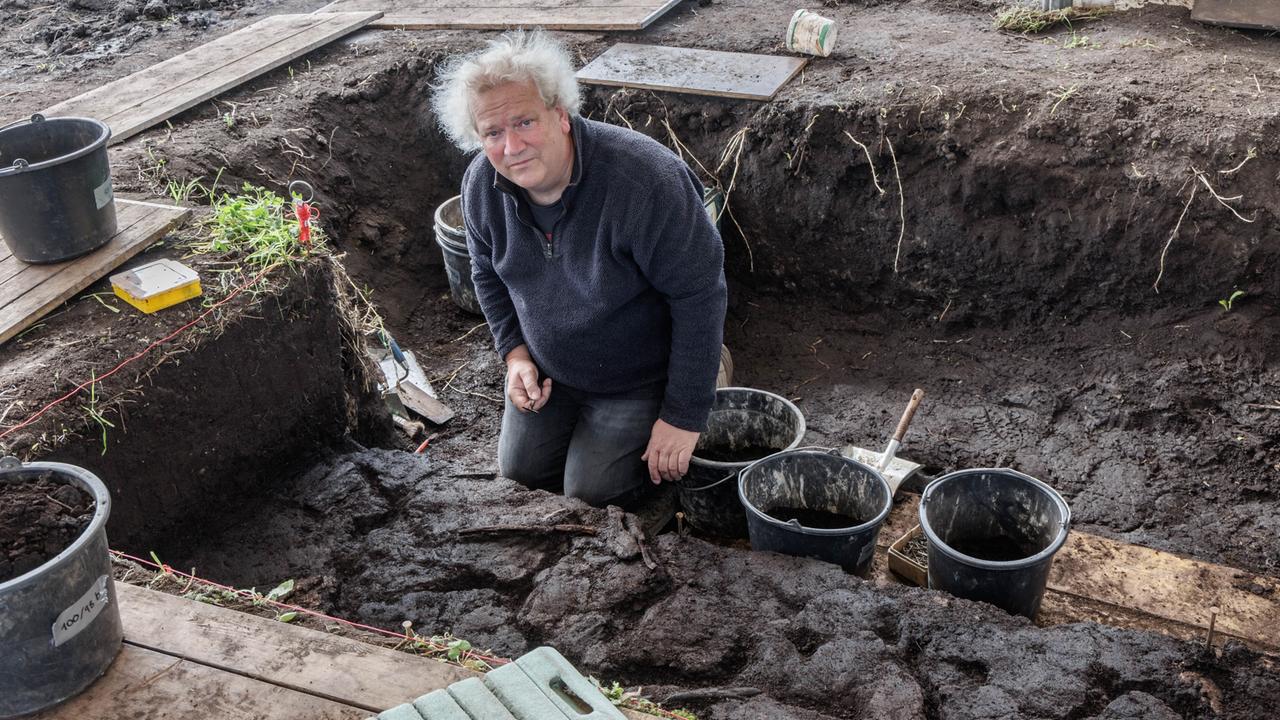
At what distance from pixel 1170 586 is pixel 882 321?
1896mm

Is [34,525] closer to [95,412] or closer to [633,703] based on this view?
[95,412]

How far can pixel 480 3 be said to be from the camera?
6254 millimetres

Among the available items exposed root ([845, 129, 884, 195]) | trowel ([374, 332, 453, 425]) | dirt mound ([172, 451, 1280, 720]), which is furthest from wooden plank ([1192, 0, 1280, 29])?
trowel ([374, 332, 453, 425])

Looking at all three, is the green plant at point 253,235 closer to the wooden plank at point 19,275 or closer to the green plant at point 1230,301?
the wooden plank at point 19,275

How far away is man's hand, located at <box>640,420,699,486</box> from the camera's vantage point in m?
3.29

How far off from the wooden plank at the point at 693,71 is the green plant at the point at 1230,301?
217 centimetres

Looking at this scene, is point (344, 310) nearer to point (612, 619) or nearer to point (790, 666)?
point (612, 619)

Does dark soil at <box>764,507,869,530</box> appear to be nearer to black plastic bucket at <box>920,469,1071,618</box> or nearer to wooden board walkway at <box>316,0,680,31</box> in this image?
black plastic bucket at <box>920,469,1071,618</box>

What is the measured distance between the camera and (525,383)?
3459 mm

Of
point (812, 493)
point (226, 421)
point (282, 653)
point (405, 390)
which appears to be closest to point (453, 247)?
point (405, 390)

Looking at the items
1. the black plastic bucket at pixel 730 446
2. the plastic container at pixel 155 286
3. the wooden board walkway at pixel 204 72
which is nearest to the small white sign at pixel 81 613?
the plastic container at pixel 155 286

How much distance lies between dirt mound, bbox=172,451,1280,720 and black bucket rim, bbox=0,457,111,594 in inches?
38.3

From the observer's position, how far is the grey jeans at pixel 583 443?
347 centimetres

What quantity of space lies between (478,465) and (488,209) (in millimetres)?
1346
